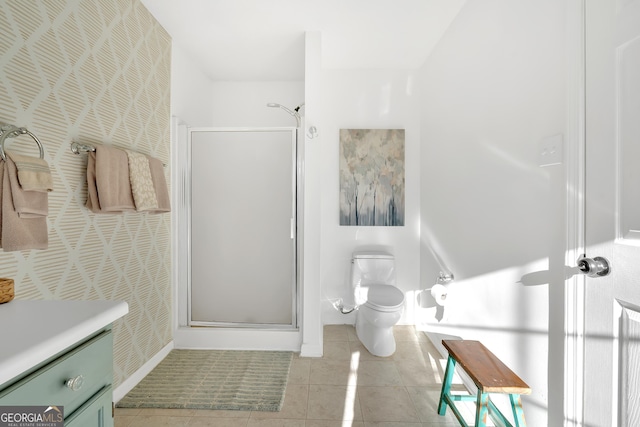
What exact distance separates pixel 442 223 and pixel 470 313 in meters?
0.69

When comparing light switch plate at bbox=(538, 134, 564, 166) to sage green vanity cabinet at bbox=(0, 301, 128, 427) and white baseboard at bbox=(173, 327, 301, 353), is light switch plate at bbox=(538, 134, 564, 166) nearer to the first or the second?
sage green vanity cabinet at bbox=(0, 301, 128, 427)

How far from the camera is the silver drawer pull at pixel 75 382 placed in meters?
0.65

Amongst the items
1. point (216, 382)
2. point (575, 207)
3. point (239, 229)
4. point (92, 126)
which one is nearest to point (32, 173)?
point (92, 126)

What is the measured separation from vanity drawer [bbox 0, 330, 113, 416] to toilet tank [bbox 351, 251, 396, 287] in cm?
201

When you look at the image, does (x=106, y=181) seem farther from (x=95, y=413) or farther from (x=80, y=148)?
(x=95, y=413)

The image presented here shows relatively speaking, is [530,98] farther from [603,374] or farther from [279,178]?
[279,178]

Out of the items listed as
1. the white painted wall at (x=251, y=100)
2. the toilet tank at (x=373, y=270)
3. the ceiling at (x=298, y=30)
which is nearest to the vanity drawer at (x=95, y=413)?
the toilet tank at (x=373, y=270)

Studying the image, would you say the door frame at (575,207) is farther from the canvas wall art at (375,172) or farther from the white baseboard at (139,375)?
the white baseboard at (139,375)

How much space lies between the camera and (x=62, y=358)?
2.11ft

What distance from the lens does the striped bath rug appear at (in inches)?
65.9

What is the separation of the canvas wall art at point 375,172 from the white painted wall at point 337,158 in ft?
0.22

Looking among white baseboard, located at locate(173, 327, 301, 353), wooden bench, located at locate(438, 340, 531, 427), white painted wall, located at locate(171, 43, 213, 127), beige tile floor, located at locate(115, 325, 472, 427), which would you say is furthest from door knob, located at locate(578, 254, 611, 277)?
white painted wall, located at locate(171, 43, 213, 127)

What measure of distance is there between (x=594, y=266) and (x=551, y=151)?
45 cm

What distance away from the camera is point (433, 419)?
1549 mm
